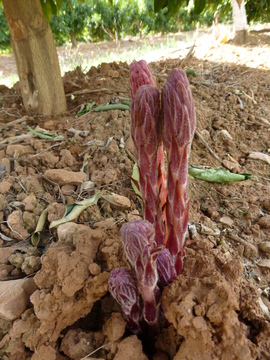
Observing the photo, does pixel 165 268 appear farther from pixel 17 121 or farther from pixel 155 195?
pixel 17 121

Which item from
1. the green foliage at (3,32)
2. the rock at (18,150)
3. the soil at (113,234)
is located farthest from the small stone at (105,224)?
the green foliage at (3,32)

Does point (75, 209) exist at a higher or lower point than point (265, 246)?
higher

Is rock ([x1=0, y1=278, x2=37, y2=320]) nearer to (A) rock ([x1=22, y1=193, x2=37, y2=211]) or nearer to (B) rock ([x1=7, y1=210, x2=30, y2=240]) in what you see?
(B) rock ([x1=7, y1=210, x2=30, y2=240])

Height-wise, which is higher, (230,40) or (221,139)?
(230,40)

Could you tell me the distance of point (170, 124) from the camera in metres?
0.95

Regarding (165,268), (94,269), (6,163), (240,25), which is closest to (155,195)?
(165,268)

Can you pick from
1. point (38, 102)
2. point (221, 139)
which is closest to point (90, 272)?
point (221, 139)

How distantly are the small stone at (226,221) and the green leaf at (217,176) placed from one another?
34cm

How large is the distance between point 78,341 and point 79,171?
1160 mm

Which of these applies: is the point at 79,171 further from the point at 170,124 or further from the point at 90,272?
the point at 170,124

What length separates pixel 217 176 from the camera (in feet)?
6.98

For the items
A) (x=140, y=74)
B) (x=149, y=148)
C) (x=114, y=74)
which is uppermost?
(x=140, y=74)

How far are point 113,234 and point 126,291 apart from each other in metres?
0.44

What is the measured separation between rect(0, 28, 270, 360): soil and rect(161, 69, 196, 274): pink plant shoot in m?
0.15
